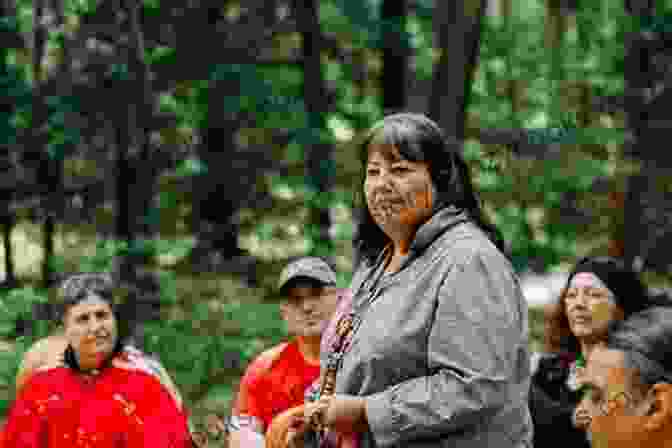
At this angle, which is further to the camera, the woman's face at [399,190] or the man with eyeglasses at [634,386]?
the woman's face at [399,190]

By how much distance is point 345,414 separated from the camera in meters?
1.85

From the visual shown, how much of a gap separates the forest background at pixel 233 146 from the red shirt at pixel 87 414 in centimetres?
146

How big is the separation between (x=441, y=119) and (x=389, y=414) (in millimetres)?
5256

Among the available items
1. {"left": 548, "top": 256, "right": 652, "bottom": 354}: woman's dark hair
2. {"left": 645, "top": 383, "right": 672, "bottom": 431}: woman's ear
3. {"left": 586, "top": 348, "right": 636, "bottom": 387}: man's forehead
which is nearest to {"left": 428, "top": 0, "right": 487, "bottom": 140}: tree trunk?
{"left": 548, "top": 256, "right": 652, "bottom": 354}: woman's dark hair

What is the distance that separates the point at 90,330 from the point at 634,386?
2.48m

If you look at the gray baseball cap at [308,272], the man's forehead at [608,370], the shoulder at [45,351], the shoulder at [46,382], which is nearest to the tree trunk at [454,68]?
the gray baseball cap at [308,272]

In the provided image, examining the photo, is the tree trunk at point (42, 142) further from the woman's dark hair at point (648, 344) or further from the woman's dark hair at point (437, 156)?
the woman's dark hair at point (648, 344)

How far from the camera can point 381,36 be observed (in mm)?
8578

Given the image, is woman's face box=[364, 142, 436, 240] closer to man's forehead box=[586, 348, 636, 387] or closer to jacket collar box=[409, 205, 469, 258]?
jacket collar box=[409, 205, 469, 258]

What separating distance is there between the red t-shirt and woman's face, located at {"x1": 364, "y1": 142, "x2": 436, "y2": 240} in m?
1.62

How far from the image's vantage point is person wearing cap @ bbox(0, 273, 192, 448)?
11.4 feet

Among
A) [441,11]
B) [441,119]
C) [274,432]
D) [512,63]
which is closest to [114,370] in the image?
[274,432]

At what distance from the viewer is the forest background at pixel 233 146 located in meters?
6.73

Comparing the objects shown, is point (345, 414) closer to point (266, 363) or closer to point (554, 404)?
point (266, 363)
